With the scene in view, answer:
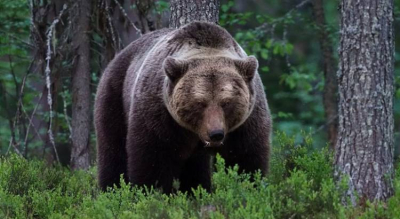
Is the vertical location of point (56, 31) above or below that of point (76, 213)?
above

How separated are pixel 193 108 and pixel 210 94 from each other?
181 mm

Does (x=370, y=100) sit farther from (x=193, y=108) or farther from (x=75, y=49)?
(x=75, y=49)

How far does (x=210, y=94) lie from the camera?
579cm

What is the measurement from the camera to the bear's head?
18.9ft

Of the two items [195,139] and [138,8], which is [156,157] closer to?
[195,139]

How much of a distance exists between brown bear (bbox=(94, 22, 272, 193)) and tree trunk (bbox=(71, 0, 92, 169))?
9.98ft

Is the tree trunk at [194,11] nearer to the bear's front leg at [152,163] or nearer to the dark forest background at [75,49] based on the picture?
the dark forest background at [75,49]

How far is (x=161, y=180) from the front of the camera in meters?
6.44

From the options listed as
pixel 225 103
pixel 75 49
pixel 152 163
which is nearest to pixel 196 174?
pixel 152 163

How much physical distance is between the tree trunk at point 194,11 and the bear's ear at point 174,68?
211cm

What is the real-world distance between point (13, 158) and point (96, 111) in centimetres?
114

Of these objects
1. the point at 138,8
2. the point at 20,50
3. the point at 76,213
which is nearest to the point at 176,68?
the point at 76,213

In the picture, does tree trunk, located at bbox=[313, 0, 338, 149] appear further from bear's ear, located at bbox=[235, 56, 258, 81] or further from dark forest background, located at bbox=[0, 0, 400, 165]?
bear's ear, located at bbox=[235, 56, 258, 81]

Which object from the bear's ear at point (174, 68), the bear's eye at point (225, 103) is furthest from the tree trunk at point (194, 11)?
the bear's eye at point (225, 103)
